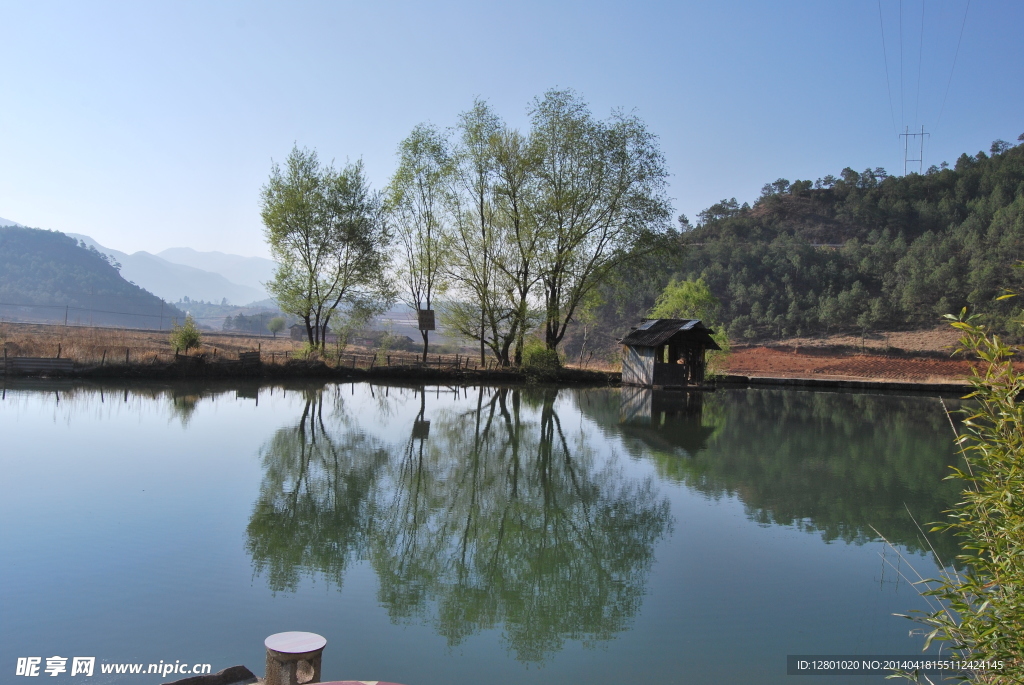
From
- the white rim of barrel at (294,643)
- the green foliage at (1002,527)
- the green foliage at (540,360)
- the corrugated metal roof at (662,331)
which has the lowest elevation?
the white rim of barrel at (294,643)

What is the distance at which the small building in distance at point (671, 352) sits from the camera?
94.9ft

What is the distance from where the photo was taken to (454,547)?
7.30m

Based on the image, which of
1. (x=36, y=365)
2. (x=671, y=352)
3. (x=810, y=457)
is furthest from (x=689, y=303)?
(x=36, y=365)

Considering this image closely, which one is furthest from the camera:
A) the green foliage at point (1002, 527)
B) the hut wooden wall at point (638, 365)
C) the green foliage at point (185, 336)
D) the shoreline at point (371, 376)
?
the hut wooden wall at point (638, 365)

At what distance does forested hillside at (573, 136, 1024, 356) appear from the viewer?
57.5 m

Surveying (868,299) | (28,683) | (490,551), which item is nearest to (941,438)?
(490,551)

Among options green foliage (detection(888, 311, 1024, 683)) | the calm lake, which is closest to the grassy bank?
the calm lake

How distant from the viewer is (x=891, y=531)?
28.1 ft

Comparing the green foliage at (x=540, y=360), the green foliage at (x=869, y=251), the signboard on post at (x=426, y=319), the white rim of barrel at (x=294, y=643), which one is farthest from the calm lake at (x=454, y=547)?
the green foliage at (x=869, y=251)

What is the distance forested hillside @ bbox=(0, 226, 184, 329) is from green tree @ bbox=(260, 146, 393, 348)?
8414 centimetres

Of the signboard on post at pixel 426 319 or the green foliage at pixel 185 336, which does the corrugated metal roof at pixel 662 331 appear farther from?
the green foliage at pixel 185 336

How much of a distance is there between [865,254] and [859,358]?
24.7m

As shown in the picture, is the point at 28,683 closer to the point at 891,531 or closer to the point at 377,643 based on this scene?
the point at 377,643

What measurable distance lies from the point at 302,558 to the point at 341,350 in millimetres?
25025
